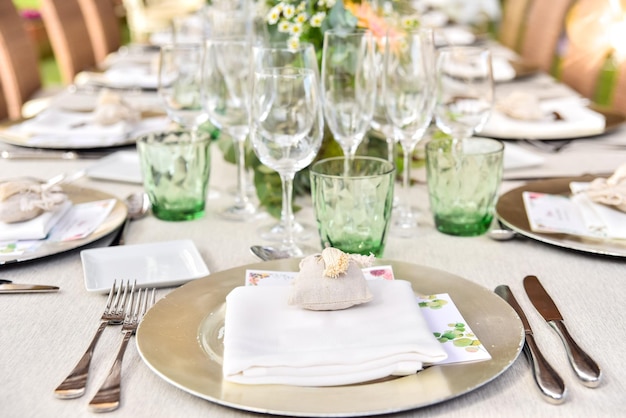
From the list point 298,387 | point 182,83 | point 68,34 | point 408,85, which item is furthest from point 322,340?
point 68,34

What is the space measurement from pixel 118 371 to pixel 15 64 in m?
2.36

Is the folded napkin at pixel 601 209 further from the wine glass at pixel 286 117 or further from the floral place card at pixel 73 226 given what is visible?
the floral place card at pixel 73 226

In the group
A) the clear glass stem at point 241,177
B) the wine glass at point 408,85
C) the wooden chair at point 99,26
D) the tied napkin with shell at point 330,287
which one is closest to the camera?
the tied napkin with shell at point 330,287

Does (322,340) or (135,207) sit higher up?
(322,340)

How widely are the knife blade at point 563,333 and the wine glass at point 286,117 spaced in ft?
1.02

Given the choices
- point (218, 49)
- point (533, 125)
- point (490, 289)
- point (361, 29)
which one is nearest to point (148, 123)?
point (218, 49)

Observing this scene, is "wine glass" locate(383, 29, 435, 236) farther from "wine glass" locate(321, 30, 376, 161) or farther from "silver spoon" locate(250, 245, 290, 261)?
"silver spoon" locate(250, 245, 290, 261)

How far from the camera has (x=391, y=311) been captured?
0.81m

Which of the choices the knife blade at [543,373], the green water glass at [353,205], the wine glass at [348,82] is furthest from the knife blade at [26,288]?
the knife blade at [543,373]

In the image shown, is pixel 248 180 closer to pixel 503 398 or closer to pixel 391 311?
pixel 391 311

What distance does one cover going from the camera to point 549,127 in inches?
65.8

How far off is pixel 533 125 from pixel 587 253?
2.22 feet

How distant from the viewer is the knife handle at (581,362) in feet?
2.40

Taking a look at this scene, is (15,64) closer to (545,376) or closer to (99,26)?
(99,26)
